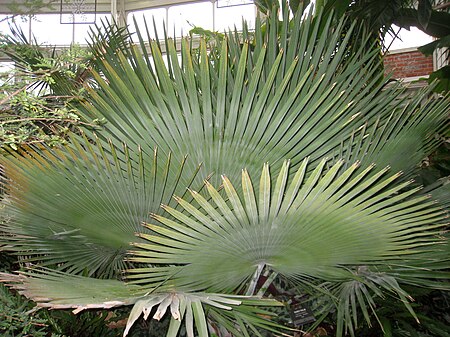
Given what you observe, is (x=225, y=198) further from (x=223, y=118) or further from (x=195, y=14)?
(x=195, y=14)

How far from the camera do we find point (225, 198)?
1.47 m

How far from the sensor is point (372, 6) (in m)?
2.81

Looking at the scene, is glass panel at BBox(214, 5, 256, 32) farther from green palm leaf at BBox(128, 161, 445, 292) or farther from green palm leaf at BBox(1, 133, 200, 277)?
green palm leaf at BBox(128, 161, 445, 292)

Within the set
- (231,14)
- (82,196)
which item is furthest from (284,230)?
(231,14)

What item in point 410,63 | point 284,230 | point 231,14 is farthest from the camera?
point 231,14

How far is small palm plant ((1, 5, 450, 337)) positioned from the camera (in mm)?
1101

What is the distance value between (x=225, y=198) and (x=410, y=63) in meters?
6.07

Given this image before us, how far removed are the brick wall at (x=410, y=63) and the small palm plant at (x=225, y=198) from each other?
5.34 m

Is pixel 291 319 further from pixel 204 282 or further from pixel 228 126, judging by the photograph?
pixel 228 126

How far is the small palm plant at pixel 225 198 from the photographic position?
1101 mm

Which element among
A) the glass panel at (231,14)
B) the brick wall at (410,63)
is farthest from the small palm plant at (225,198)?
the glass panel at (231,14)

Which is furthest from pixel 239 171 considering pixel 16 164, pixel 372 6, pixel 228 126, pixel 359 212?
pixel 372 6

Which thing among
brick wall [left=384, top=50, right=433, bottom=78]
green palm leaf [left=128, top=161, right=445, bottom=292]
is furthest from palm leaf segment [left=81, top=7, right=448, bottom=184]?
brick wall [left=384, top=50, right=433, bottom=78]

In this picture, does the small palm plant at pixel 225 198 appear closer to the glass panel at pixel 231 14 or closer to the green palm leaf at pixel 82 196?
the green palm leaf at pixel 82 196
